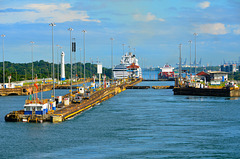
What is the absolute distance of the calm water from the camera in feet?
174

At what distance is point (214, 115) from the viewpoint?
88.8 meters

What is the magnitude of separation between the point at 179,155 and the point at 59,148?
14750 millimetres

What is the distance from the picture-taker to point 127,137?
62594mm

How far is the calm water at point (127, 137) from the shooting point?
52938 mm

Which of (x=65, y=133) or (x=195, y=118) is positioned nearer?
(x=65, y=133)

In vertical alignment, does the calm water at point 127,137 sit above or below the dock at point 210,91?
below

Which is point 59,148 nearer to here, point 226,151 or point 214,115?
point 226,151

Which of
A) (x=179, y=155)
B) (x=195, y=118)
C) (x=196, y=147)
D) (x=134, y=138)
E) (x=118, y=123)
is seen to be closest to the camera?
(x=179, y=155)

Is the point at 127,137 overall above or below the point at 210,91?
below

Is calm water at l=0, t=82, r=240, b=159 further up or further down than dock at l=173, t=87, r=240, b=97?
further down

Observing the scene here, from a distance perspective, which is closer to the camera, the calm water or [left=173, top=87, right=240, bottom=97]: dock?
the calm water

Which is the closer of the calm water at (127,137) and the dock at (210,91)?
the calm water at (127,137)

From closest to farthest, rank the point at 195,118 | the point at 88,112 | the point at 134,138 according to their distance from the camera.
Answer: the point at 134,138
the point at 195,118
the point at 88,112

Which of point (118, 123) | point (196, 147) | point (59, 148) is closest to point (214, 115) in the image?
point (118, 123)
